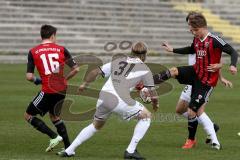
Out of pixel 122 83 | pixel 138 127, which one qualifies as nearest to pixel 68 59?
pixel 122 83

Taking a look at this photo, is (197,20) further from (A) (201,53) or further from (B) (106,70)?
(B) (106,70)

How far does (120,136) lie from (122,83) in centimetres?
303

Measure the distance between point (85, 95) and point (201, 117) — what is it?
28.9 feet

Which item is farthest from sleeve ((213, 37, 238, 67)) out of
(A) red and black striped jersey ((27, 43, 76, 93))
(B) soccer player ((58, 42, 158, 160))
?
(A) red and black striped jersey ((27, 43, 76, 93))

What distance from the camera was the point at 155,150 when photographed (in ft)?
35.6

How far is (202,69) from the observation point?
11.0 metres

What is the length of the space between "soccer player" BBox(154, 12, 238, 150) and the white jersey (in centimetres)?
149

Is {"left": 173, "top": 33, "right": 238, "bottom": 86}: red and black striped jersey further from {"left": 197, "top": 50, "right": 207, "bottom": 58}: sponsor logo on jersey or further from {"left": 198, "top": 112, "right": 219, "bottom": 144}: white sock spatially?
{"left": 198, "top": 112, "right": 219, "bottom": 144}: white sock

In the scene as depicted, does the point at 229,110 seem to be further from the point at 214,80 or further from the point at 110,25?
the point at 110,25

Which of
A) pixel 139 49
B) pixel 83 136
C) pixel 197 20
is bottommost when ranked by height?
pixel 83 136

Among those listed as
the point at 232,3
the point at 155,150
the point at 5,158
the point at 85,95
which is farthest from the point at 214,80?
the point at 232,3

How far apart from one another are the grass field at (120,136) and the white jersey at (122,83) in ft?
2.70

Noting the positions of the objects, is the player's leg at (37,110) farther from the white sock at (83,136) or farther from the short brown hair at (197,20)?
the short brown hair at (197,20)

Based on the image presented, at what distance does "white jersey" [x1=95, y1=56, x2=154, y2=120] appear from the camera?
962cm
